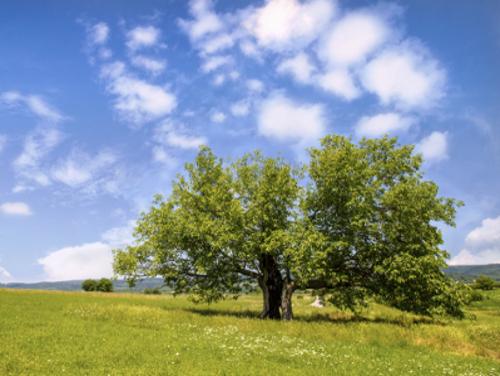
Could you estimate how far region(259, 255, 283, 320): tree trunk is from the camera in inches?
1419

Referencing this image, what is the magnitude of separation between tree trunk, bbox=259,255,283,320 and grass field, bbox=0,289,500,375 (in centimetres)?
637

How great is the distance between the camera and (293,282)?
115ft

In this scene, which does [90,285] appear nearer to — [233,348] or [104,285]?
[104,285]

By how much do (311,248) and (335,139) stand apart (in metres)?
11.2

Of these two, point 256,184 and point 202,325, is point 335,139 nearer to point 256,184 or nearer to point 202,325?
point 256,184

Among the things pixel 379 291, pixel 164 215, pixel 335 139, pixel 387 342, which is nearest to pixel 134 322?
pixel 164 215

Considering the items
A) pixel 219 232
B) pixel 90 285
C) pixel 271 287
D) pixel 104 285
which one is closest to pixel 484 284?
pixel 271 287

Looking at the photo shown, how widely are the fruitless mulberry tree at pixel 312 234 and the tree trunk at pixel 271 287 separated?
0.10 m

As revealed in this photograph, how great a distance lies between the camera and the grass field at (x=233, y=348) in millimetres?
15242

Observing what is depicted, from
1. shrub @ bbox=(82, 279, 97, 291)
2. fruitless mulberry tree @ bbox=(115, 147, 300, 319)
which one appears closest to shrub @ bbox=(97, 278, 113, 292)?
shrub @ bbox=(82, 279, 97, 291)

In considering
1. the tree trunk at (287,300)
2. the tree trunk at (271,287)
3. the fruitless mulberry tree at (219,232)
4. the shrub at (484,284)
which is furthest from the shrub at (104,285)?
the shrub at (484,284)

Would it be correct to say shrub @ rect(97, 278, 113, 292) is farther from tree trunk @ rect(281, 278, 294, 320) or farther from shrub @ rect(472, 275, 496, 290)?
shrub @ rect(472, 275, 496, 290)

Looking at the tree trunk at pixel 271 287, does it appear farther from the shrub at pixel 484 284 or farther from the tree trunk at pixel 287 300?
the shrub at pixel 484 284

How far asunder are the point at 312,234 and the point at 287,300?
7377mm
